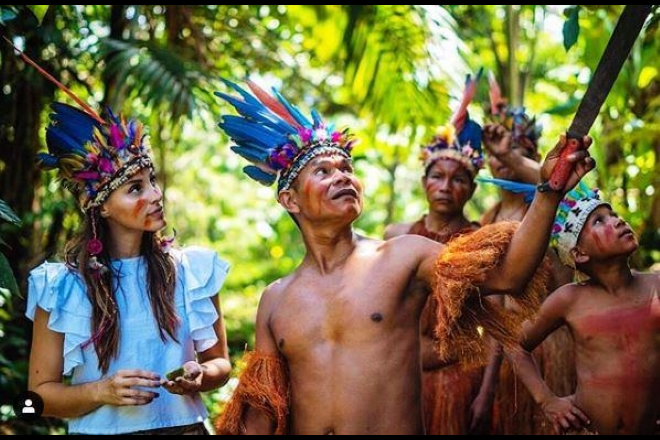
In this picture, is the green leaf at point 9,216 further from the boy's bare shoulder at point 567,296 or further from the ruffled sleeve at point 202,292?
the boy's bare shoulder at point 567,296

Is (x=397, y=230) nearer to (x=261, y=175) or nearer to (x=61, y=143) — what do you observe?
(x=261, y=175)

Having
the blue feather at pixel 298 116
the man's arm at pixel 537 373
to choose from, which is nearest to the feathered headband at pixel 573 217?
the man's arm at pixel 537 373

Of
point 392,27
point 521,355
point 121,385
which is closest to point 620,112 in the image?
point 392,27

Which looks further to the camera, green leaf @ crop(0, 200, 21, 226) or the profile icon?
the profile icon

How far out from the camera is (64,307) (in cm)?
295

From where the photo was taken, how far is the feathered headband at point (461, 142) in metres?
4.41

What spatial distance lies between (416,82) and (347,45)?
0.52 m

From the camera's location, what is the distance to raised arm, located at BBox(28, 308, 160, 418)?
2.71 m

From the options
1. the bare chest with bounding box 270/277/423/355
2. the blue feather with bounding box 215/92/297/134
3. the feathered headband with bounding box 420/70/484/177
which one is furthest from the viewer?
the feathered headband with bounding box 420/70/484/177

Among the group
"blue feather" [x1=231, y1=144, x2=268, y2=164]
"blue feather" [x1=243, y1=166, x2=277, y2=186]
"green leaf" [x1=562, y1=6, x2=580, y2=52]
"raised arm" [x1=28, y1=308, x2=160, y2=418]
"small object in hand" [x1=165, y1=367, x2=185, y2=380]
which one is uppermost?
"green leaf" [x1=562, y1=6, x2=580, y2=52]

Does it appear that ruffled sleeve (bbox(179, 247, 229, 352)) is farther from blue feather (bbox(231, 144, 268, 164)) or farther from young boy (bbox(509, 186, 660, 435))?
young boy (bbox(509, 186, 660, 435))

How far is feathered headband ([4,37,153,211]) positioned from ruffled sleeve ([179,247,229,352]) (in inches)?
15.5

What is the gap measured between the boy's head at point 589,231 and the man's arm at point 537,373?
0.16m

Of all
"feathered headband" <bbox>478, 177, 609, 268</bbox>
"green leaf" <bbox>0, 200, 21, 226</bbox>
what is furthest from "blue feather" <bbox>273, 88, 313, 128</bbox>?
"green leaf" <bbox>0, 200, 21, 226</bbox>
